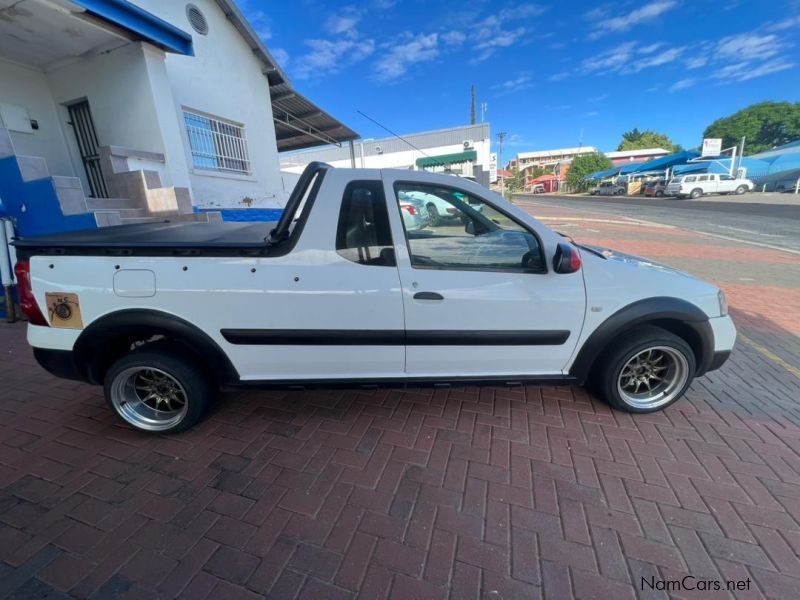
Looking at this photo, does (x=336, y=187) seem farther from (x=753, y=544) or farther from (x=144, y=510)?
(x=753, y=544)

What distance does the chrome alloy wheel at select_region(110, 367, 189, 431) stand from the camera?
2553 mm

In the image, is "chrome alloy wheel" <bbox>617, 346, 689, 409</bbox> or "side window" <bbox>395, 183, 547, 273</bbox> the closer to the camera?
"side window" <bbox>395, 183, 547, 273</bbox>

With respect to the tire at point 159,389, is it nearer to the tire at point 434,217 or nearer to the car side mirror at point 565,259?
the tire at point 434,217

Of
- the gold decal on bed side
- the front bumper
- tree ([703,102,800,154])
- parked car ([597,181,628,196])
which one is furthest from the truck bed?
tree ([703,102,800,154])

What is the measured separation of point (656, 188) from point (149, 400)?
4266cm

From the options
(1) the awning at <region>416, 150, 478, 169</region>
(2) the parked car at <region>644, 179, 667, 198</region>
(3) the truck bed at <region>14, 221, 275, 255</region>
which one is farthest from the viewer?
(2) the parked car at <region>644, 179, 667, 198</region>

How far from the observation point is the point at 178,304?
2.28 metres

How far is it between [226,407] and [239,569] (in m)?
1.48

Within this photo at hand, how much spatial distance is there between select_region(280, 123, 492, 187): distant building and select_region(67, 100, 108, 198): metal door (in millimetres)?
20792

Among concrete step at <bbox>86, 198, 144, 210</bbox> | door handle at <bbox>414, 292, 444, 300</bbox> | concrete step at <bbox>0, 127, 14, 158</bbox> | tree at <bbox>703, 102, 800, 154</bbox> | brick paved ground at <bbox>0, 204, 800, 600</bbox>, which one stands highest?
tree at <bbox>703, 102, 800, 154</bbox>

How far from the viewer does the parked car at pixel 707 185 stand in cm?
2866

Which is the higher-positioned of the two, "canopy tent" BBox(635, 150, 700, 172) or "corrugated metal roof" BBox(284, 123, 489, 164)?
"corrugated metal roof" BBox(284, 123, 489, 164)

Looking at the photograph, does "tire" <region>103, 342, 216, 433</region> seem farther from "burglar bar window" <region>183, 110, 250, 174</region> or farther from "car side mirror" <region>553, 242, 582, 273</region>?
"burglar bar window" <region>183, 110, 250, 174</region>

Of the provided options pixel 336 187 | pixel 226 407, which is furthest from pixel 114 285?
pixel 336 187
